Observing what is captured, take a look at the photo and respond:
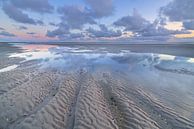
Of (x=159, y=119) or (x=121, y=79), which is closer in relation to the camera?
(x=159, y=119)

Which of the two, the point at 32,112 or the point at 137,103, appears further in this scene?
the point at 137,103

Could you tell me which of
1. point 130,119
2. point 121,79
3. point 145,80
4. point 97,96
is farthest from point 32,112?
point 145,80

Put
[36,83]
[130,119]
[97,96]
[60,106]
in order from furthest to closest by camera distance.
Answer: [36,83] < [97,96] < [60,106] < [130,119]

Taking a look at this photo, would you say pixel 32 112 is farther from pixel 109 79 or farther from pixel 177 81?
pixel 177 81

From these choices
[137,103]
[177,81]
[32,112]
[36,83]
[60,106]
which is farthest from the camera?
[177,81]

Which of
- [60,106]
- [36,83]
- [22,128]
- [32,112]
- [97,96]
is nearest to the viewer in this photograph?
[22,128]

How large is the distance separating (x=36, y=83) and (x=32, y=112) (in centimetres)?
415

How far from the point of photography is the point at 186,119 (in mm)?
6668

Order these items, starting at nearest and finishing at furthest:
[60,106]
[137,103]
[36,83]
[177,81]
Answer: [60,106]
[137,103]
[36,83]
[177,81]

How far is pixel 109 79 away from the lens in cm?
1251

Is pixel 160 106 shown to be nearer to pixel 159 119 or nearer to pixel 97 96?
pixel 159 119

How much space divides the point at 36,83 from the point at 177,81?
9321 millimetres

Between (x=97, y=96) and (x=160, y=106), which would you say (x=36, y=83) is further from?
(x=160, y=106)

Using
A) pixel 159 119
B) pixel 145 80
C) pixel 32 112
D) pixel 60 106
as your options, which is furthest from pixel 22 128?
pixel 145 80
